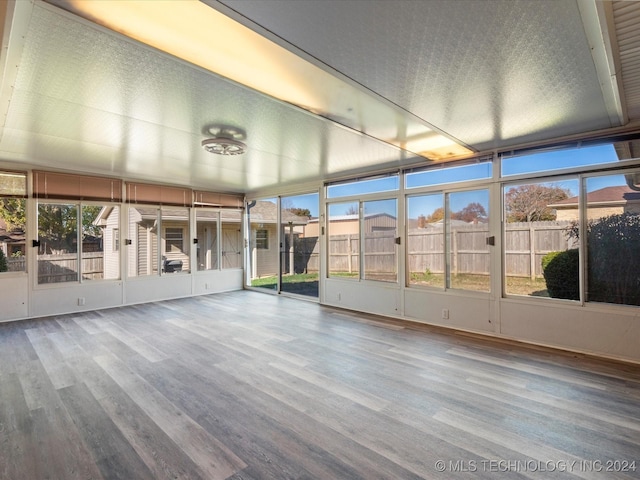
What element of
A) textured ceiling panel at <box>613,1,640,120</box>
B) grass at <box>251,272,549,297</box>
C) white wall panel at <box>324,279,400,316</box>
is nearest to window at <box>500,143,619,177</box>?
textured ceiling panel at <box>613,1,640,120</box>

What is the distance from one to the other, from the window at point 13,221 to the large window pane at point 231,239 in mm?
3502

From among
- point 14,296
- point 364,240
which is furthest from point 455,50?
point 14,296

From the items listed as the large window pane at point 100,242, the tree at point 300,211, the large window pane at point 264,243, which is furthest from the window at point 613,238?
the large window pane at point 100,242

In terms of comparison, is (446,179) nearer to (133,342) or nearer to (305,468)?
(305,468)

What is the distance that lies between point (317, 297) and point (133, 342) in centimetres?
331

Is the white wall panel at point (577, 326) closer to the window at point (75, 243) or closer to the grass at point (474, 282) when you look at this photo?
the grass at point (474, 282)

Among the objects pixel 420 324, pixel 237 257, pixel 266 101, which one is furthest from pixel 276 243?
pixel 266 101

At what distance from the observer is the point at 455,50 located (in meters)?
1.85

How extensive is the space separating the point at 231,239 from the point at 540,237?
20.7 ft

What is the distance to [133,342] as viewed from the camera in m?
3.91

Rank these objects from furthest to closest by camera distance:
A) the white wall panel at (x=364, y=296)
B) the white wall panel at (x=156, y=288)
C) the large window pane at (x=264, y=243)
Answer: the large window pane at (x=264, y=243) < the white wall panel at (x=156, y=288) < the white wall panel at (x=364, y=296)

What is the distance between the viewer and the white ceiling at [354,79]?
1575 millimetres

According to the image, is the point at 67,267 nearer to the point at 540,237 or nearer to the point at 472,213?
the point at 472,213

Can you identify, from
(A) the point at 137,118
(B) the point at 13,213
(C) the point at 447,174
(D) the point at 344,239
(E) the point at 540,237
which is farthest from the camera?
(D) the point at 344,239
